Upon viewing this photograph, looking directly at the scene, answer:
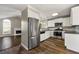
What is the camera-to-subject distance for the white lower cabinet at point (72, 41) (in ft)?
6.33

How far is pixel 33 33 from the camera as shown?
1.93 m

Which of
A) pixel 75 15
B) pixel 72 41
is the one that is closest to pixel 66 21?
pixel 75 15

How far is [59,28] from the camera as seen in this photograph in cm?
194

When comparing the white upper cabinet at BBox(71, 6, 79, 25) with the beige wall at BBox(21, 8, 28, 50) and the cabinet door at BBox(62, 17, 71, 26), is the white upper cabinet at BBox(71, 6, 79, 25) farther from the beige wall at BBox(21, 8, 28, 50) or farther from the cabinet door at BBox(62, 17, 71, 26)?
the beige wall at BBox(21, 8, 28, 50)

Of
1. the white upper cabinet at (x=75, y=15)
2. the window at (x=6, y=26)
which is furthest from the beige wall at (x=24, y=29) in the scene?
the white upper cabinet at (x=75, y=15)

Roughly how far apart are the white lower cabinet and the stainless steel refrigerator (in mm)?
681

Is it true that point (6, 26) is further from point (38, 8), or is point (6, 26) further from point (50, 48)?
point (50, 48)

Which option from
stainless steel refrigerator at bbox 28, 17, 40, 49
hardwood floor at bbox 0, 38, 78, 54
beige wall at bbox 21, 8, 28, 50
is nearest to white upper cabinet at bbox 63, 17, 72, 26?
hardwood floor at bbox 0, 38, 78, 54

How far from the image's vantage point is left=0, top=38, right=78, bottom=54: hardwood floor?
74.3 inches

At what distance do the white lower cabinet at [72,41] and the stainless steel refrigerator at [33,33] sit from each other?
2.23 feet

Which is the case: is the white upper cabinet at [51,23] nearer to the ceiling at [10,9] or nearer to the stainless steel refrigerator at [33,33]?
the stainless steel refrigerator at [33,33]
